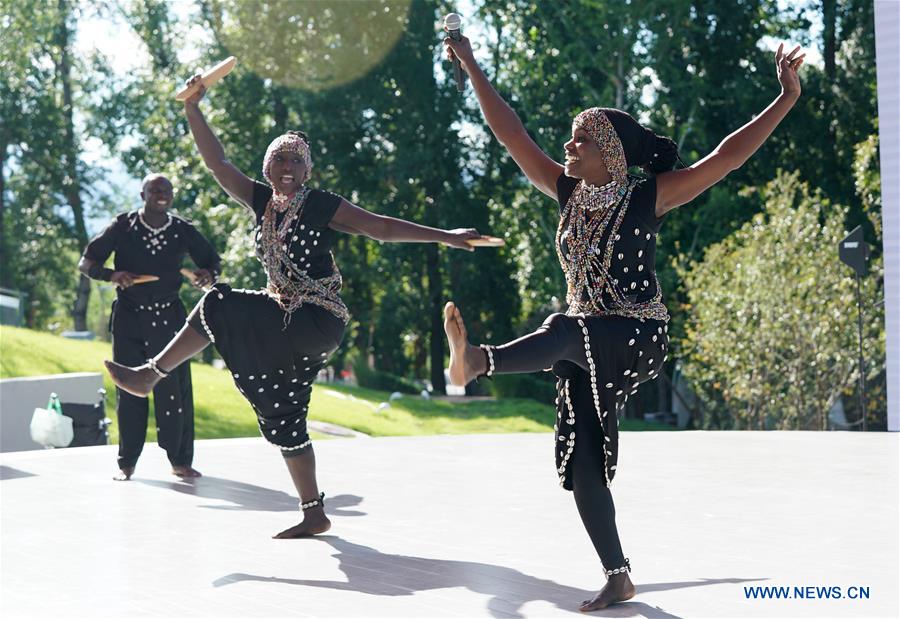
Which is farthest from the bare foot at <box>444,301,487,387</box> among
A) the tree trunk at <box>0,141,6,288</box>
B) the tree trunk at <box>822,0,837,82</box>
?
the tree trunk at <box>0,141,6,288</box>

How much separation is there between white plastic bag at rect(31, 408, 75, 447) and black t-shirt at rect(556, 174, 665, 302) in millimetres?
8390

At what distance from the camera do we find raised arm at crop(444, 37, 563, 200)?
4891 mm

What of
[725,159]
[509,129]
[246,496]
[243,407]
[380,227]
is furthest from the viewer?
[243,407]

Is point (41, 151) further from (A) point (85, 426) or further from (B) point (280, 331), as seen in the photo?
(B) point (280, 331)

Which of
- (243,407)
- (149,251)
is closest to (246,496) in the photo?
(149,251)

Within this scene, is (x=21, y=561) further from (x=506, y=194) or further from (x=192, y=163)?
(x=192, y=163)

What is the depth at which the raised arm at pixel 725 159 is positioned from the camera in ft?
14.9

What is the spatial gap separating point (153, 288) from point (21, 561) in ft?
10.8

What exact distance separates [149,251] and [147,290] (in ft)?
0.95

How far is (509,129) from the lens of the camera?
16.2 feet

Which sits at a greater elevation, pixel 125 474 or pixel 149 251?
pixel 149 251

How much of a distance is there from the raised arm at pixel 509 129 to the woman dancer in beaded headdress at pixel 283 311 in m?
1.12

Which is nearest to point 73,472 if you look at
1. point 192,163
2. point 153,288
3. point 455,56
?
point 153,288

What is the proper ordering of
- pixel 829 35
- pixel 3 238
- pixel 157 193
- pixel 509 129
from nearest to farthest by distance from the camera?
pixel 509 129 → pixel 157 193 → pixel 829 35 → pixel 3 238
